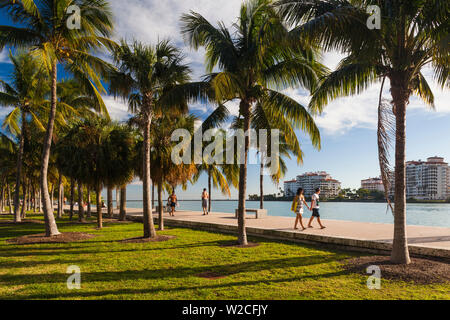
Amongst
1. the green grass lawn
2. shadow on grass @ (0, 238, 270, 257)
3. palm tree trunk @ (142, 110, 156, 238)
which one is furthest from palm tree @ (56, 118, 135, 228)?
the green grass lawn

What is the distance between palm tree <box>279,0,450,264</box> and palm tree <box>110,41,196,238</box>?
599 centimetres

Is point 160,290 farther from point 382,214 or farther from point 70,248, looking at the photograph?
point 382,214

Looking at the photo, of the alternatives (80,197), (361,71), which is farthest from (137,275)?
(80,197)

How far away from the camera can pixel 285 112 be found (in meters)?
10.9

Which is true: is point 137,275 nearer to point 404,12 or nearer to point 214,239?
point 214,239

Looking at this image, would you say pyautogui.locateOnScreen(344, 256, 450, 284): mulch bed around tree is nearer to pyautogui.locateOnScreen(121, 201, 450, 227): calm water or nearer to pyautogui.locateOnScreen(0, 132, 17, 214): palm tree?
pyautogui.locateOnScreen(121, 201, 450, 227): calm water

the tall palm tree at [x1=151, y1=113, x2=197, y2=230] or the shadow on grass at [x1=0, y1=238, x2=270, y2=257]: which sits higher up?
the tall palm tree at [x1=151, y1=113, x2=197, y2=230]

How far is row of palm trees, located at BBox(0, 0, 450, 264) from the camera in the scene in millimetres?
7398

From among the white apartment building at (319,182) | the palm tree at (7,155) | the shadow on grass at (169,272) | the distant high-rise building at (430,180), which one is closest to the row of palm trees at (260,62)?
the shadow on grass at (169,272)

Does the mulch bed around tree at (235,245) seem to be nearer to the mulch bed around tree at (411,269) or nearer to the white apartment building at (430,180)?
the mulch bed around tree at (411,269)

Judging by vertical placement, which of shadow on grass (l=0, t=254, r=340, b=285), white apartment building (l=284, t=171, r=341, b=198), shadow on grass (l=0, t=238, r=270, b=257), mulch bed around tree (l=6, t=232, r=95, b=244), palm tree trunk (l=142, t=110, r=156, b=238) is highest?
palm tree trunk (l=142, t=110, r=156, b=238)

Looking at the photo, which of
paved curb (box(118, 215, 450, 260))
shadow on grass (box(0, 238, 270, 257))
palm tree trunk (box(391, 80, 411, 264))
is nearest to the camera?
palm tree trunk (box(391, 80, 411, 264))

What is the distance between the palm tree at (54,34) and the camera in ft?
40.5

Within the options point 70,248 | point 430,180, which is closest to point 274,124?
point 70,248
